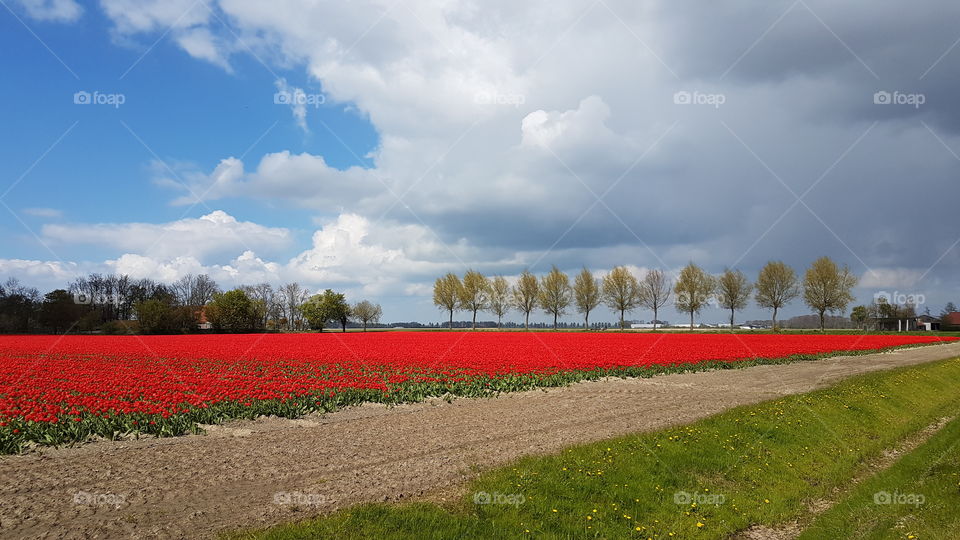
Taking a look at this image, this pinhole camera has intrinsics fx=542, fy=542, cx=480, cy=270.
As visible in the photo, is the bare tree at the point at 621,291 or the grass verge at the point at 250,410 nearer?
the grass verge at the point at 250,410

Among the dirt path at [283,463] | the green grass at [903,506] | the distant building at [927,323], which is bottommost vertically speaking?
the distant building at [927,323]

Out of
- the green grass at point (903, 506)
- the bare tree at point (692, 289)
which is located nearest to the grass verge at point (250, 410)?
the green grass at point (903, 506)

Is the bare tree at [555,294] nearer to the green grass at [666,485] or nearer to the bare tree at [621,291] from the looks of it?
the bare tree at [621,291]

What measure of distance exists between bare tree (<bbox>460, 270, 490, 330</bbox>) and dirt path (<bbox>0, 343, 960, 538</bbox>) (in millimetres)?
100807

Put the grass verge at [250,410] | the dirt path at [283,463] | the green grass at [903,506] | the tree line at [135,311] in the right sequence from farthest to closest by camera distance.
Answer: the tree line at [135,311], the grass verge at [250,410], the green grass at [903,506], the dirt path at [283,463]

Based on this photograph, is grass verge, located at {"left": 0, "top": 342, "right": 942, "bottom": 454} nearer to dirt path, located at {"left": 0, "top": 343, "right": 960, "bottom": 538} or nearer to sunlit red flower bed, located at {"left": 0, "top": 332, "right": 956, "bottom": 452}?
sunlit red flower bed, located at {"left": 0, "top": 332, "right": 956, "bottom": 452}

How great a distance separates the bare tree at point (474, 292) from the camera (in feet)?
394

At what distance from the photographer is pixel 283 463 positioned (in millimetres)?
10867

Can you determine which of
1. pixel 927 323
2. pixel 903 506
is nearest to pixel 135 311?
pixel 903 506

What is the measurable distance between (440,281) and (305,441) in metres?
112

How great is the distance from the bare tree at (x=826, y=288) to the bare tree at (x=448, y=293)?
224 ft

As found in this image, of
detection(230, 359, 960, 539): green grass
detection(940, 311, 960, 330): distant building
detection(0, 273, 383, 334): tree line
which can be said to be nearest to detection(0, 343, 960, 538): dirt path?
detection(230, 359, 960, 539): green grass

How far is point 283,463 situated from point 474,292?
11017 cm

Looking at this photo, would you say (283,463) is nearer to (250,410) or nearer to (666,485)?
(250,410)
